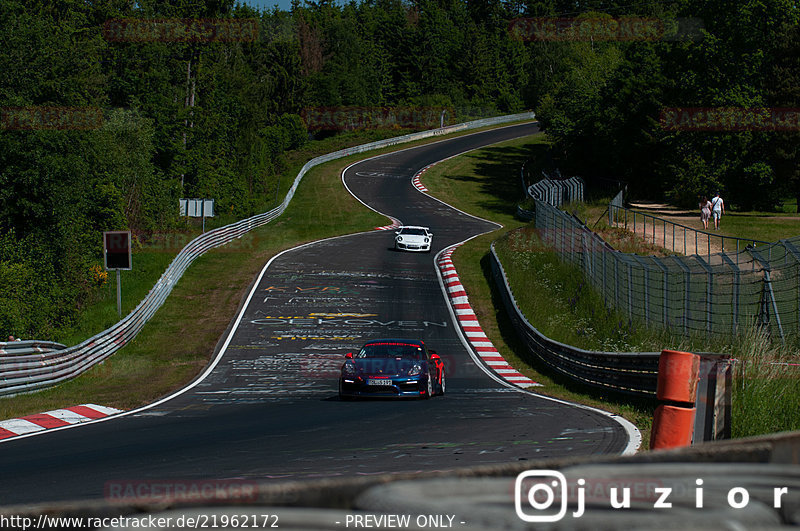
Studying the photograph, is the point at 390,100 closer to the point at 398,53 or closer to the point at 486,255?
the point at 398,53

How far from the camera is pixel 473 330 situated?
28.5 m

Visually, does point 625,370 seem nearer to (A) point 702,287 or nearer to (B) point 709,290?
(B) point 709,290

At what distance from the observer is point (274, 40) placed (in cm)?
11688

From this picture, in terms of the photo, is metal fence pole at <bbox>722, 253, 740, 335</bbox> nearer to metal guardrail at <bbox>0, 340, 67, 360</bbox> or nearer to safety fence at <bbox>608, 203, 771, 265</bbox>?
metal guardrail at <bbox>0, 340, 67, 360</bbox>

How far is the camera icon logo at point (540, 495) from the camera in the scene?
2.96 m

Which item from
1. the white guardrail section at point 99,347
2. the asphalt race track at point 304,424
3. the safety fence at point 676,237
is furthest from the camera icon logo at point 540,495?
the safety fence at point 676,237

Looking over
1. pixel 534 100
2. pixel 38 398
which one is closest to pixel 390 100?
pixel 534 100

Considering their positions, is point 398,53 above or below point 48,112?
above

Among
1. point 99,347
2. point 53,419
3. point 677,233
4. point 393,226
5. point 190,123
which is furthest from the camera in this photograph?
point 190,123

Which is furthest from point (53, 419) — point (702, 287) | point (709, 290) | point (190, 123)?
point (190, 123)

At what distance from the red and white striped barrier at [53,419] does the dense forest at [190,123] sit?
13.9m

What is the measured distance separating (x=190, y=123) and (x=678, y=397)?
65.1 meters

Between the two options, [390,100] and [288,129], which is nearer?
[288,129]

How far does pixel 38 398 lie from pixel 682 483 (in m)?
17.5
